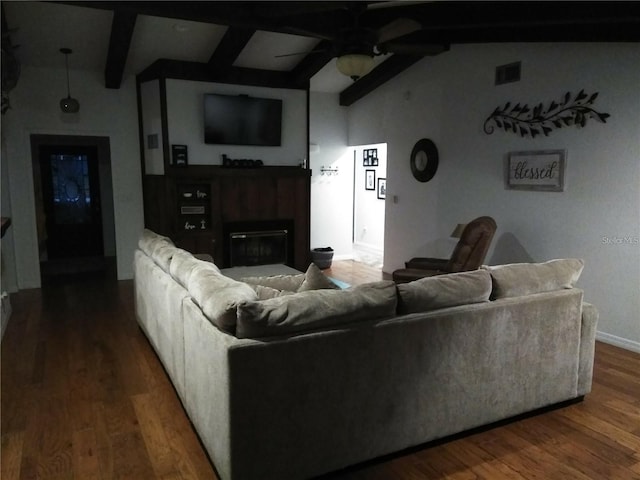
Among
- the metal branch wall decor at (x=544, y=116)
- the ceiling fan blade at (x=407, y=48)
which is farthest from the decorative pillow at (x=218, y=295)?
the metal branch wall decor at (x=544, y=116)

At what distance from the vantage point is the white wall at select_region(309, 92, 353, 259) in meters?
7.39

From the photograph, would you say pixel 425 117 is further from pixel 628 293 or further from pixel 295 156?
pixel 628 293

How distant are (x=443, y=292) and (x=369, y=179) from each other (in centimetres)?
577

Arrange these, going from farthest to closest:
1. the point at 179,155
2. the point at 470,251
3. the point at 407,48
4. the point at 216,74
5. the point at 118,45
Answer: the point at 216,74
the point at 179,155
the point at 118,45
the point at 470,251
the point at 407,48

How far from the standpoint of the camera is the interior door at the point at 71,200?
7.54 metres

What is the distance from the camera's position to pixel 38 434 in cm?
258

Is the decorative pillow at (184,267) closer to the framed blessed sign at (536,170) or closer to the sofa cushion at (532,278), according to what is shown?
the sofa cushion at (532,278)

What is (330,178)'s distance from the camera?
7598 millimetres

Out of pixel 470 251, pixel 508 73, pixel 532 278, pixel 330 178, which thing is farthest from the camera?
pixel 330 178

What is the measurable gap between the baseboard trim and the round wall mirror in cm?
262

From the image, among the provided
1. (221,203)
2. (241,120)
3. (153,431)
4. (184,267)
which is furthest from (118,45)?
(153,431)

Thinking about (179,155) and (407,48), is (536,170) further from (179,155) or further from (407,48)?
(179,155)

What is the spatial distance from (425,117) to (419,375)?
4287 millimetres

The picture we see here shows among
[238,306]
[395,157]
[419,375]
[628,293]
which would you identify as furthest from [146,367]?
[395,157]
